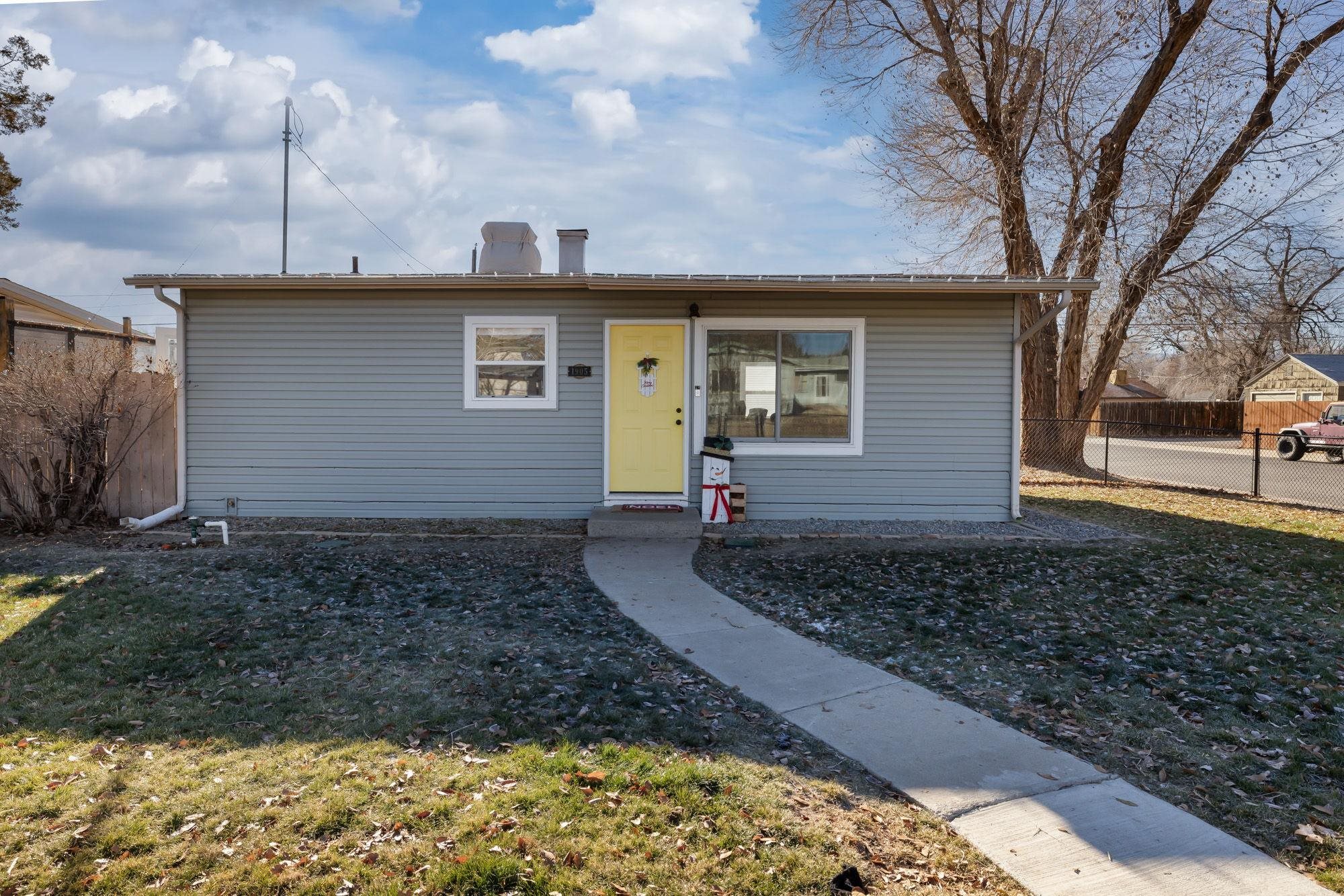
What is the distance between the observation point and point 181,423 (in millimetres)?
9023

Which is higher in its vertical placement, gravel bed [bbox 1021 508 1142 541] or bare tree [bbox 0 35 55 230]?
bare tree [bbox 0 35 55 230]

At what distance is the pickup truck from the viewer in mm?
21062

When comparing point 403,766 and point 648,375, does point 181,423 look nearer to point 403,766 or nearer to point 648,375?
point 648,375

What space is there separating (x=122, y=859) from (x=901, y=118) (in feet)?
53.0


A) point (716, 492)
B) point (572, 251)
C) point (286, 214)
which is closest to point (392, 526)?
point (716, 492)

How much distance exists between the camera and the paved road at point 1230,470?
13673mm

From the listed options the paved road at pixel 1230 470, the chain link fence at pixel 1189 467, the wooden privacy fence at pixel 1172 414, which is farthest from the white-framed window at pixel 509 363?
the wooden privacy fence at pixel 1172 414

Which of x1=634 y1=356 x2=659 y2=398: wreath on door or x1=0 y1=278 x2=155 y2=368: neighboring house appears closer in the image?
x1=634 y1=356 x2=659 y2=398: wreath on door

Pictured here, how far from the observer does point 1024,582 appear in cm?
655

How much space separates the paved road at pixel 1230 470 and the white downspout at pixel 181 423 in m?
15.0

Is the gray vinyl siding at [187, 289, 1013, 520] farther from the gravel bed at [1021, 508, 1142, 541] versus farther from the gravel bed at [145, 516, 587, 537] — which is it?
the gravel bed at [1021, 508, 1142, 541]

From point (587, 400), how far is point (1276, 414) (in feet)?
104

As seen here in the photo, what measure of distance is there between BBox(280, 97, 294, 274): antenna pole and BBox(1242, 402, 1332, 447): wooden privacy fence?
104 feet

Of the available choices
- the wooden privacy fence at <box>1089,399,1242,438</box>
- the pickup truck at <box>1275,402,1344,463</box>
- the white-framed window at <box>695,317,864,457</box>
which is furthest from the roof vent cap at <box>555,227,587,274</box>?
the wooden privacy fence at <box>1089,399,1242,438</box>
